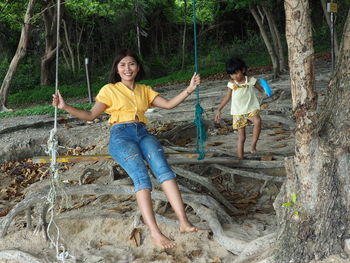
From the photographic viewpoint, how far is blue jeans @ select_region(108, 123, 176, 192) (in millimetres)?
2766

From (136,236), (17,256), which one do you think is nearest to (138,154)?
(136,236)

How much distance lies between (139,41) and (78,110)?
13.5m

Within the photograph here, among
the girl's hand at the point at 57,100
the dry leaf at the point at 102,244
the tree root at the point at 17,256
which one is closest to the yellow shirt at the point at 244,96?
the dry leaf at the point at 102,244

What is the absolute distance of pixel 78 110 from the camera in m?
2.98

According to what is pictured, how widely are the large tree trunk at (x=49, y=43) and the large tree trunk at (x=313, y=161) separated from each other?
10685 millimetres

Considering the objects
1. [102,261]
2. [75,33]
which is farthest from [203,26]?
[102,261]

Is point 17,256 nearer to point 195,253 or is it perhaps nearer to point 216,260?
point 195,253

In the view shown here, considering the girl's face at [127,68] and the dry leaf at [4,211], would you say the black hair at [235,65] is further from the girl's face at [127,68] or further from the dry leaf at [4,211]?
the dry leaf at [4,211]

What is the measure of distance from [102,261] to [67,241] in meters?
0.50

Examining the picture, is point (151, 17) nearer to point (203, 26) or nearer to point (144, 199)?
point (203, 26)

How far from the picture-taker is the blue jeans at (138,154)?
9.07ft

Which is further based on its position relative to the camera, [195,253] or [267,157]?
[267,157]

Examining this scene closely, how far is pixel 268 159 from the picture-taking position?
4035mm

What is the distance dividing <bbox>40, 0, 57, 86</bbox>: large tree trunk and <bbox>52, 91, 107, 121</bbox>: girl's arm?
31.4 feet
